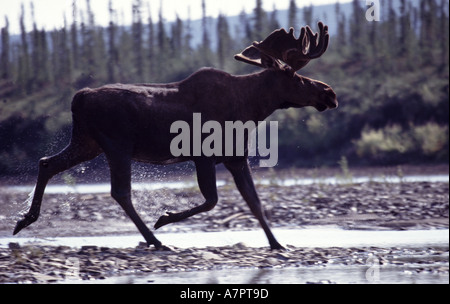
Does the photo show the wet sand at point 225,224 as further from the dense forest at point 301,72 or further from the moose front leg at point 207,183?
the dense forest at point 301,72

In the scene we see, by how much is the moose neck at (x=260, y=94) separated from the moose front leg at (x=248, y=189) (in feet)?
1.92

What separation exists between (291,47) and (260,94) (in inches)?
30.6

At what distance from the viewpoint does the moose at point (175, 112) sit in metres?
10.2

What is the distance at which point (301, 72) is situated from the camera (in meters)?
35.1

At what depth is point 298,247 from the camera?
1103cm

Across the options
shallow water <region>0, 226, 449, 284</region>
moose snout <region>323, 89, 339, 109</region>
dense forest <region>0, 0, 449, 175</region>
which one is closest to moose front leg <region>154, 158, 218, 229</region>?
shallow water <region>0, 226, 449, 284</region>

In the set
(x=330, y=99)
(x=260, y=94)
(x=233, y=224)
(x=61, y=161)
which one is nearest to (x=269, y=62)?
(x=260, y=94)

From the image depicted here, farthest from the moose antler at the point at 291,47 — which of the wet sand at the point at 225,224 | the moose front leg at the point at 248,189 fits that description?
the wet sand at the point at 225,224

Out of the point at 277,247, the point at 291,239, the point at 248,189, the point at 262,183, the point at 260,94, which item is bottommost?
the point at 262,183

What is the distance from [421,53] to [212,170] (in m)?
37.3

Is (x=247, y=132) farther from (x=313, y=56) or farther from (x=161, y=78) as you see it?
(x=161, y=78)

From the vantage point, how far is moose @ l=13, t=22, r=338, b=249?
1019cm

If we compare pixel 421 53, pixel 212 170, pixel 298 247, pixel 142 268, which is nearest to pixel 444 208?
pixel 298 247

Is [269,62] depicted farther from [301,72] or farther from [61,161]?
[301,72]
